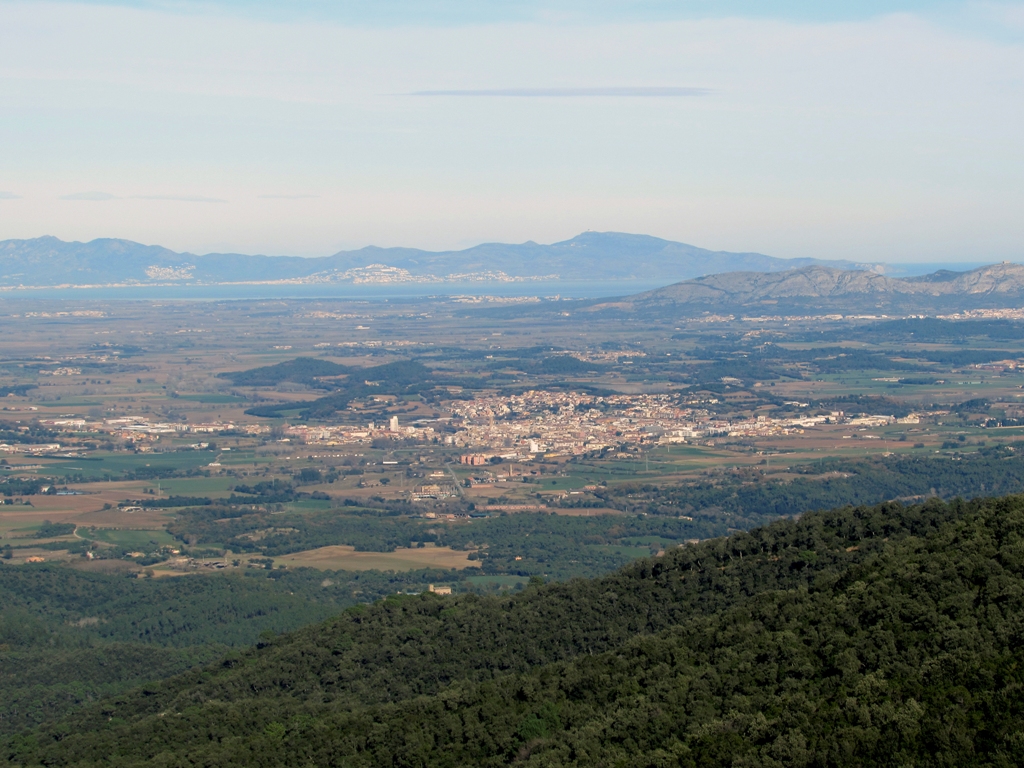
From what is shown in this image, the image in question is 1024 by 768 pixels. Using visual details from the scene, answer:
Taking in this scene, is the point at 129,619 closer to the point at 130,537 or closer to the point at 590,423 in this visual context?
the point at 130,537

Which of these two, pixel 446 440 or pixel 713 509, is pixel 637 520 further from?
pixel 446 440

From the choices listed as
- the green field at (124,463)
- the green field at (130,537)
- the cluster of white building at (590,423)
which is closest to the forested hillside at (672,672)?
the green field at (130,537)

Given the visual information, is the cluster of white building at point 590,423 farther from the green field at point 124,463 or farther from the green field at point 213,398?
the green field at point 213,398

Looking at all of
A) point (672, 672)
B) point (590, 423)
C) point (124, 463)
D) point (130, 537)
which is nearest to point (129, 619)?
point (130, 537)

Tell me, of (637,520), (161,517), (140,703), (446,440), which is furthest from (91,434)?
(140,703)

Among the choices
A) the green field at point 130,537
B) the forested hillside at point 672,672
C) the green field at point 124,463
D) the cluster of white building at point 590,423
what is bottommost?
the green field at point 124,463

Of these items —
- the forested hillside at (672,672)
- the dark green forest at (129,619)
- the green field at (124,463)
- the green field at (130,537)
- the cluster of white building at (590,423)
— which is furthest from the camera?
the cluster of white building at (590,423)

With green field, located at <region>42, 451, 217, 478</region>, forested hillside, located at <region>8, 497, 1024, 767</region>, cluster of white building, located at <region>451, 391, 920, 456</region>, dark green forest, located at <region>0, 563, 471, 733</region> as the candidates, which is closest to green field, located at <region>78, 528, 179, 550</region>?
dark green forest, located at <region>0, 563, 471, 733</region>

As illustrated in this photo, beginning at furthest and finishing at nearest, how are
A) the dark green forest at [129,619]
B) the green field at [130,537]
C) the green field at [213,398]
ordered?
1. the green field at [213,398]
2. the green field at [130,537]
3. the dark green forest at [129,619]

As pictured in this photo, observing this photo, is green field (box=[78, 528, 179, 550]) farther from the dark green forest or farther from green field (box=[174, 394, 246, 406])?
green field (box=[174, 394, 246, 406])
